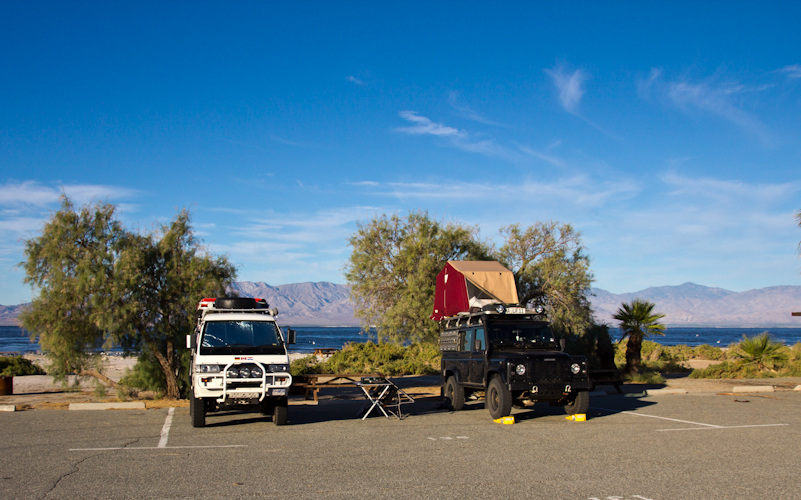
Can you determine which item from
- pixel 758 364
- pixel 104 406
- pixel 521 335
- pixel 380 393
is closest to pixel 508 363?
pixel 521 335

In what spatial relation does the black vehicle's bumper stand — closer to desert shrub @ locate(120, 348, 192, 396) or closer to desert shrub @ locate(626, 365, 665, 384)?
desert shrub @ locate(120, 348, 192, 396)

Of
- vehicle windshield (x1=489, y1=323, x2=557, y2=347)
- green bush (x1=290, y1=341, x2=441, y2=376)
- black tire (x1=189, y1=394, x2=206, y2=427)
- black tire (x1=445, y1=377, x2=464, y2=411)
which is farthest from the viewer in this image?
green bush (x1=290, y1=341, x2=441, y2=376)

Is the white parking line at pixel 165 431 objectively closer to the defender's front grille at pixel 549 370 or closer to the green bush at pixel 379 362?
the defender's front grille at pixel 549 370

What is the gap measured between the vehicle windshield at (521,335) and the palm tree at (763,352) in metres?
16.5

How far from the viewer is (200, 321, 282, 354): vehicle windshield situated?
1148cm

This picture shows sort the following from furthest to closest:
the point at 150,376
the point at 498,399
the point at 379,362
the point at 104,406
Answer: the point at 379,362 → the point at 150,376 → the point at 104,406 → the point at 498,399

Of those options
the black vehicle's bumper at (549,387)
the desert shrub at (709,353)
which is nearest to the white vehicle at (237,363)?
the black vehicle's bumper at (549,387)

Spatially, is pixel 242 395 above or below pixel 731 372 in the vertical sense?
above

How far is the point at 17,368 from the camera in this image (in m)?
27.8

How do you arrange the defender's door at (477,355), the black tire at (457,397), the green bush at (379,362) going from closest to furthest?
the defender's door at (477,355) → the black tire at (457,397) → the green bush at (379,362)

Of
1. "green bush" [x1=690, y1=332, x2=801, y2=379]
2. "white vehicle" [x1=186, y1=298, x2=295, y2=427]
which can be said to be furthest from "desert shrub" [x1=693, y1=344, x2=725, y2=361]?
"white vehicle" [x1=186, y1=298, x2=295, y2=427]

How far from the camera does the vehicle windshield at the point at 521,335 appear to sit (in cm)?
1299

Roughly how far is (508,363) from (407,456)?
3.76 meters

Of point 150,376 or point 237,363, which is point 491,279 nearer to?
point 237,363
